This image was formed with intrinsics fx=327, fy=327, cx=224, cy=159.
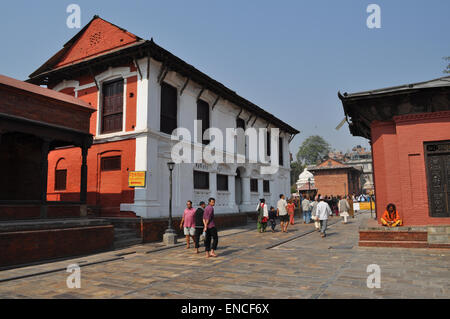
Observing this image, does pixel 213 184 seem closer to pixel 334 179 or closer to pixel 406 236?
pixel 406 236

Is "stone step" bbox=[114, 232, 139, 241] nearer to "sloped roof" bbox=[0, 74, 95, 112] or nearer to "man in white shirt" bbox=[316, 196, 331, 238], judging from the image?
"sloped roof" bbox=[0, 74, 95, 112]

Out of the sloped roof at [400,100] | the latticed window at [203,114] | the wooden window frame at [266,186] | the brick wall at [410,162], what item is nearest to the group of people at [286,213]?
the brick wall at [410,162]

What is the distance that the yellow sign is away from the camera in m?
13.7

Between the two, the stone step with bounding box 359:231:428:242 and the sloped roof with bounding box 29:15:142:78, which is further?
the sloped roof with bounding box 29:15:142:78

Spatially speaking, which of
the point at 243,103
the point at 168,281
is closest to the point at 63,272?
the point at 168,281

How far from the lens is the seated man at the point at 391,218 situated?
1095 cm

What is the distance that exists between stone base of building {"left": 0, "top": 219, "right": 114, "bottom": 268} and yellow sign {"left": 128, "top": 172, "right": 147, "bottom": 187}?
2.30m

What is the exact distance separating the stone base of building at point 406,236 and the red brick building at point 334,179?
37602mm

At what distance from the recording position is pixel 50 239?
992 cm

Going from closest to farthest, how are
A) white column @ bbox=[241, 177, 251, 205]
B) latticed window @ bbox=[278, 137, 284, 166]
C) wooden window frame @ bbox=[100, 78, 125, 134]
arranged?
wooden window frame @ bbox=[100, 78, 125, 134] → white column @ bbox=[241, 177, 251, 205] → latticed window @ bbox=[278, 137, 284, 166]

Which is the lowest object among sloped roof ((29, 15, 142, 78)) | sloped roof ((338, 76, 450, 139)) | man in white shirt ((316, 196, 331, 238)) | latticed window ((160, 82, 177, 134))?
man in white shirt ((316, 196, 331, 238))

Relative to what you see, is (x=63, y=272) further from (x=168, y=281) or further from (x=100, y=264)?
(x=168, y=281)

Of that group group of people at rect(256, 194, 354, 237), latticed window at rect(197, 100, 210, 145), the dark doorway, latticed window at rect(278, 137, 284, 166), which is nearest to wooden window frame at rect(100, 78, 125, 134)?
Result: latticed window at rect(197, 100, 210, 145)

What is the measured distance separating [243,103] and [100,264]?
1539 cm
